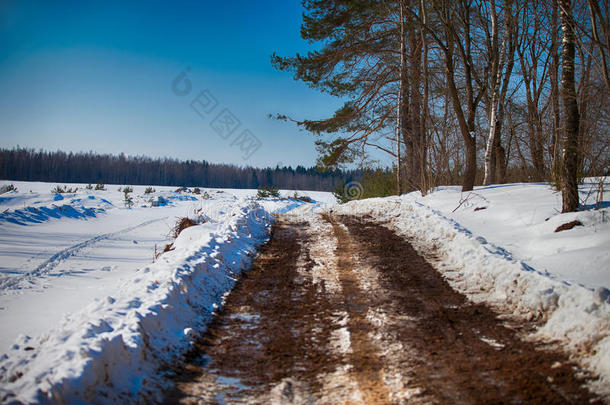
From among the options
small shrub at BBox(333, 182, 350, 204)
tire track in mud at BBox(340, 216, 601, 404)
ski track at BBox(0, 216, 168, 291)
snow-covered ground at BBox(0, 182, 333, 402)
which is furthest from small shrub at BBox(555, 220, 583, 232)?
small shrub at BBox(333, 182, 350, 204)

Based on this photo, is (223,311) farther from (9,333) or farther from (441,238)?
(441,238)

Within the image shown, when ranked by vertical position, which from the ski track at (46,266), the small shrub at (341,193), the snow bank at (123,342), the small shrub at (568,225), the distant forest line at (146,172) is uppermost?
the distant forest line at (146,172)

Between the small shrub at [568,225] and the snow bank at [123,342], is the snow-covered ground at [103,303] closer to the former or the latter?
the snow bank at [123,342]

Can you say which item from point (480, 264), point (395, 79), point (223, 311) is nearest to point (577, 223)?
point (480, 264)

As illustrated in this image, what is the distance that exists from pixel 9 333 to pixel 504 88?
1815cm

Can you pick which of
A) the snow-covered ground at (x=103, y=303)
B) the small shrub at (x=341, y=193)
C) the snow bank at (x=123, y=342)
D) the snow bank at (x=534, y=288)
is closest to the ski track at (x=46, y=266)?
the snow-covered ground at (x=103, y=303)

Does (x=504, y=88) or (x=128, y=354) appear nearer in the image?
(x=128, y=354)

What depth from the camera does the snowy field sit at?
2650mm

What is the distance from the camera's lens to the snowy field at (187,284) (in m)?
2.65

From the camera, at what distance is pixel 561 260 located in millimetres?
4984

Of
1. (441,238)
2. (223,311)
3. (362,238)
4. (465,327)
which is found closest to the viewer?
(465,327)

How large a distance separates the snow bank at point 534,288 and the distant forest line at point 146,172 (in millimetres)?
83623

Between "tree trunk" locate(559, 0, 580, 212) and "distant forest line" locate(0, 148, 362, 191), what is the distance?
272 ft

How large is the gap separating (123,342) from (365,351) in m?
2.11
